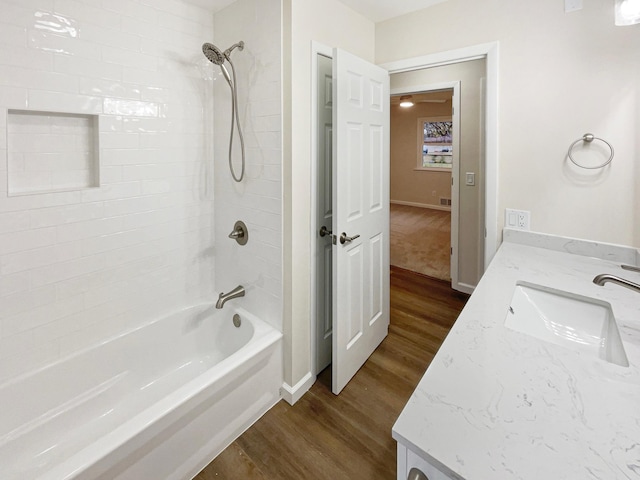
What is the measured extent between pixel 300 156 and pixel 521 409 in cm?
146

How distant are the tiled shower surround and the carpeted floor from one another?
2825mm

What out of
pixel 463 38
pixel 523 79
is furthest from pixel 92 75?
pixel 523 79

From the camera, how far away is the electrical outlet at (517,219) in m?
1.89

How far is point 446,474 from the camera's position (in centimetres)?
60

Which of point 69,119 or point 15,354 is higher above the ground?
point 69,119

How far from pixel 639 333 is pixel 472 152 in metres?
2.59

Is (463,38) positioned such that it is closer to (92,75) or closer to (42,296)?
(92,75)

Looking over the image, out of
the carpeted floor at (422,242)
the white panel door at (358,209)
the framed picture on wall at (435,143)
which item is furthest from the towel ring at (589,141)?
the framed picture on wall at (435,143)

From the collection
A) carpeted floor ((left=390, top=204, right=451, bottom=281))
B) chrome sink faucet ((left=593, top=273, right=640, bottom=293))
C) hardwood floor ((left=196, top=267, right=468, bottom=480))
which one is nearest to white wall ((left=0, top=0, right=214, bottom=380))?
hardwood floor ((left=196, top=267, right=468, bottom=480))

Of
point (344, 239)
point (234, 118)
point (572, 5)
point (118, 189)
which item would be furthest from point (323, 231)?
point (572, 5)

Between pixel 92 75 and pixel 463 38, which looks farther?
pixel 463 38

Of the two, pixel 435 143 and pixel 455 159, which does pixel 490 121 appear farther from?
pixel 435 143

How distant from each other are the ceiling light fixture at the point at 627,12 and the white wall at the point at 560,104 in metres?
0.12

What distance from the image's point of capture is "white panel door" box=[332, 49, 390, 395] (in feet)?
6.04
